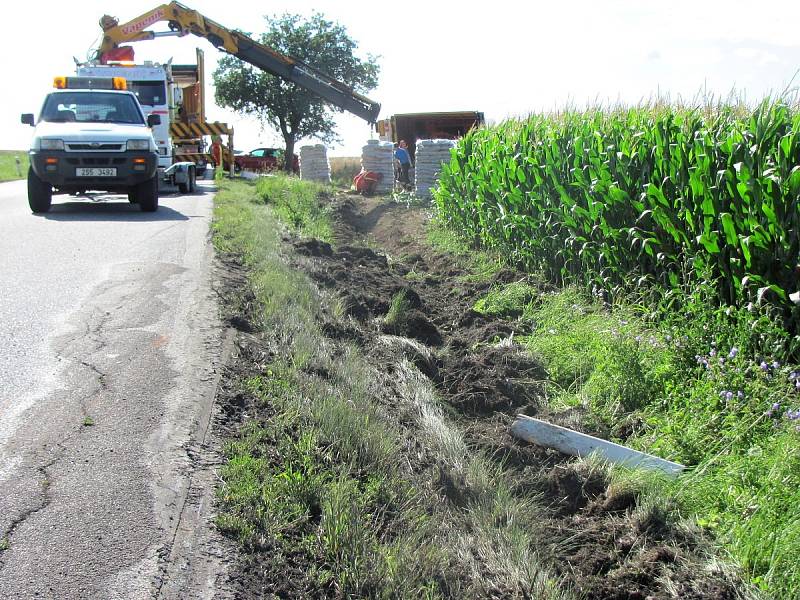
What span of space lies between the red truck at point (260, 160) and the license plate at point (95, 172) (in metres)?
24.7

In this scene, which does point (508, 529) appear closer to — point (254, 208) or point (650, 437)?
point (650, 437)

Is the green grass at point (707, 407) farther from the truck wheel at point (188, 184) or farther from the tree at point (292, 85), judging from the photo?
the tree at point (292, 85)

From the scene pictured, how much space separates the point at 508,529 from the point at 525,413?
6.80 feet

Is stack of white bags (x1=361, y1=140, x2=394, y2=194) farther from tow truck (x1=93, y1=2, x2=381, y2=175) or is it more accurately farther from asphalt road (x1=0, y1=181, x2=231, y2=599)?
asphalt road (x1=0, y1=181, x2=231, y2=599)

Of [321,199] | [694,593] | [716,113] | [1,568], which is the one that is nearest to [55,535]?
[1,568]

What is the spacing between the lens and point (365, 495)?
3791mm

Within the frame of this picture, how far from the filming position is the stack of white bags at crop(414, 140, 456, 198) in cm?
2036

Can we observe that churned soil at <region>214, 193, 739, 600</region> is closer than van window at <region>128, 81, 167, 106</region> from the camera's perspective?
Yes

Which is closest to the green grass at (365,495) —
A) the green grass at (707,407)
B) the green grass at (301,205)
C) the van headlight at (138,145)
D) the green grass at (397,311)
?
the green grass at (707,407)

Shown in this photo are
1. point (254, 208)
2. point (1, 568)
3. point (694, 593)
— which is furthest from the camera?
point (254, 208)

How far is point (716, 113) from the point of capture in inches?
300

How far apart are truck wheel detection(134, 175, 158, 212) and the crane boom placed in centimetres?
1124

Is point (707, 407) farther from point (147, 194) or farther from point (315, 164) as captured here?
point (315, 164)

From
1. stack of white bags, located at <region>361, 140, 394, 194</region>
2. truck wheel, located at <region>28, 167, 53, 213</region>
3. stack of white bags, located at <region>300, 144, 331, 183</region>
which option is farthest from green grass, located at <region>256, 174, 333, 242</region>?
stack of white bags, located at <region>300, 144, 331, 183</region>
